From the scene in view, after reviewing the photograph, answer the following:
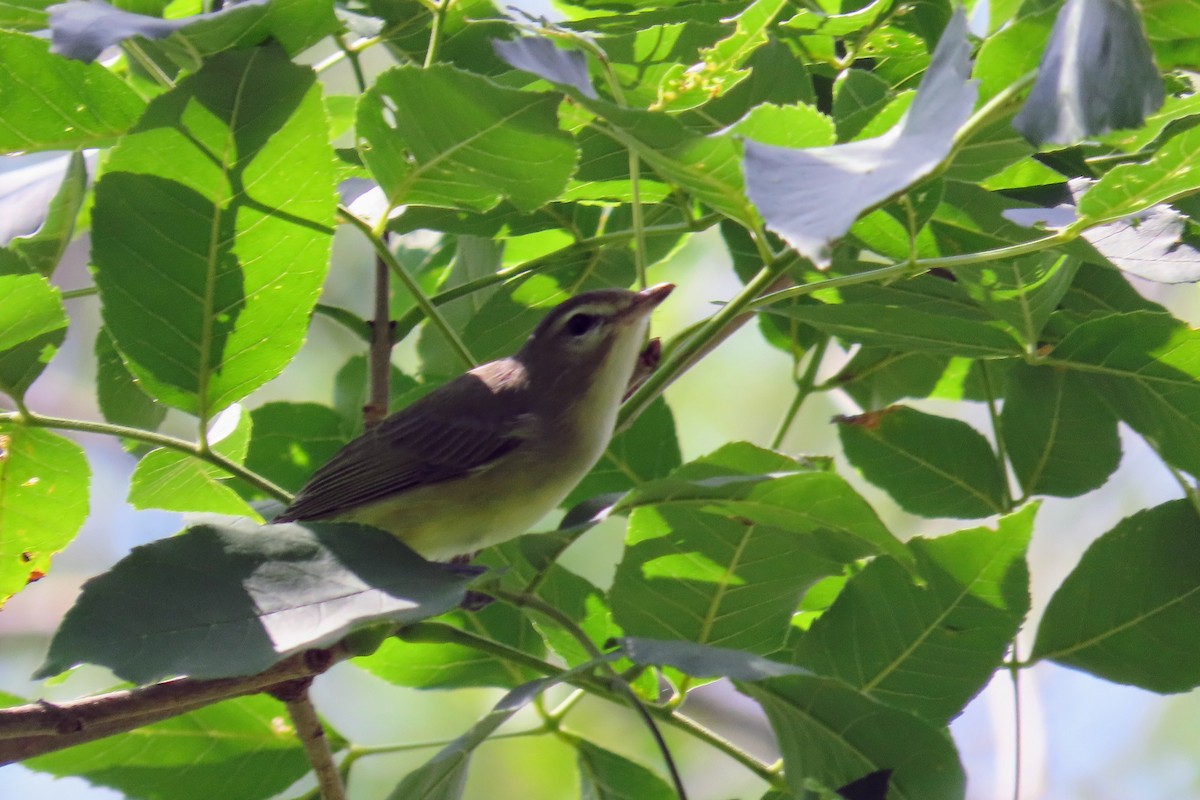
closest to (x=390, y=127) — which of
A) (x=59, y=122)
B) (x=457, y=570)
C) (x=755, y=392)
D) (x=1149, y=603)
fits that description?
(x=59, y=122)

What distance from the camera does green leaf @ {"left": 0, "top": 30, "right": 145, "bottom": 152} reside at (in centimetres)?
137

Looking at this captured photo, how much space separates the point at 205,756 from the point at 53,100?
0.86 m

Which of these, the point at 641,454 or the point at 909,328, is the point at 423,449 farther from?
the point at 909,328

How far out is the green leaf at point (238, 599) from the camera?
1005mm

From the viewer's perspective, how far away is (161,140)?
1.22 metres

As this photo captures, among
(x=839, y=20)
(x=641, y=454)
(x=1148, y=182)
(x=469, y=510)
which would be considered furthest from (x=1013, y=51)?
(x=469, y=510)

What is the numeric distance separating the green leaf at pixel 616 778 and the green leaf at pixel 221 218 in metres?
0.67

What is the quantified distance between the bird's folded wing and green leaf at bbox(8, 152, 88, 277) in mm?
485

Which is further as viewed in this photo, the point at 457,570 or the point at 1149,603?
the point at 1149,603

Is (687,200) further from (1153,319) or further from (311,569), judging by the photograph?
(311,569)

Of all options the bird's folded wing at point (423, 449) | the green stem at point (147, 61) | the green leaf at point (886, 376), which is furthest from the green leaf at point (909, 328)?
the green stem at point (147, 61)

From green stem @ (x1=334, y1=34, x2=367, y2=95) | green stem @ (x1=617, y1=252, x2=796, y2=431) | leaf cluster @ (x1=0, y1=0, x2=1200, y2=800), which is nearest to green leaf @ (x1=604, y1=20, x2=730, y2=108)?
leaf cluster @ (x1=0, y1=0, x2=1200, y2=800)

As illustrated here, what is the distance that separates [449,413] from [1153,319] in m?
1.16

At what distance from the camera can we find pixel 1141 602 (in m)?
1.46
